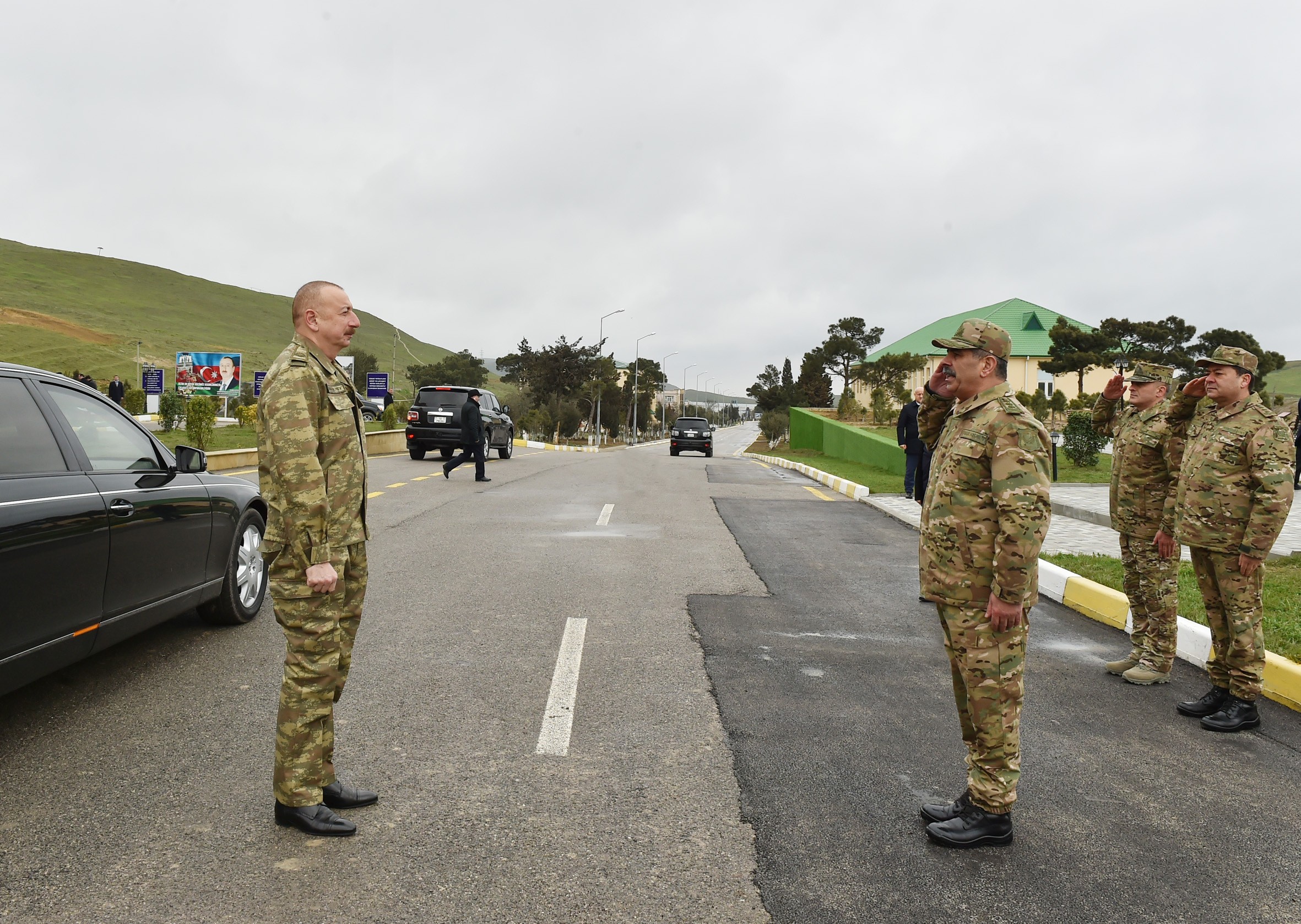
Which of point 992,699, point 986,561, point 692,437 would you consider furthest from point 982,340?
point 692,437

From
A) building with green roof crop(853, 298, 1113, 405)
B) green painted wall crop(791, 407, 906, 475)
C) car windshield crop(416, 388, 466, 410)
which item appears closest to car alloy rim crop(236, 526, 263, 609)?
car windshield crop(416, 388, 466, 410)

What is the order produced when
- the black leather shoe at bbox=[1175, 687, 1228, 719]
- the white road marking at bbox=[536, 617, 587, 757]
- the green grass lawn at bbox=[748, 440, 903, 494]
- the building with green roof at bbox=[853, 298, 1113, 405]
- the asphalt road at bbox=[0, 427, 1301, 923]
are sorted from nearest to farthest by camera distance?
the asphalt road at bbox=[0, 427, 1301, 923] < the white road marking at bbox=[536, 617, 587, 757] < the black leather shoe at bbox=[1175, 687, 1228, 719] < the green grass lawn at bbox=[748, 440, 903, 494] < the building with green roof at bbox=[853, 298, 1113, 405]

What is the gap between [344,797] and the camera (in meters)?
3.38

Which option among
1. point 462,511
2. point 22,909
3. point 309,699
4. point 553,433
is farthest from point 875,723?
point 553,433

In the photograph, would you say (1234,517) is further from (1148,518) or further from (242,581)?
(242,581)

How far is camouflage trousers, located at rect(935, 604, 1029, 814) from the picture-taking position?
10.8ft

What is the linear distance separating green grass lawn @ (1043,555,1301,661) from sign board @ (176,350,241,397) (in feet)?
140

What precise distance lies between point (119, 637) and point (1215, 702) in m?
5.71

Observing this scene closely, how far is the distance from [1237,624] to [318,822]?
14.9 ft

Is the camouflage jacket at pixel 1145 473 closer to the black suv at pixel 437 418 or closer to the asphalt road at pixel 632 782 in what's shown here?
the asphalt road at pixel 632 782

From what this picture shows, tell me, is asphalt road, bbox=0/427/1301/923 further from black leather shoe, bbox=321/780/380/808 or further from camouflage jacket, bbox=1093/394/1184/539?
camouflage jacket, bbox=1093/394/1184/539

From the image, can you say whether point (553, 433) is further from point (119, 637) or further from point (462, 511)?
point (119, 637)

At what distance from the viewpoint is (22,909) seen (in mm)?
2672

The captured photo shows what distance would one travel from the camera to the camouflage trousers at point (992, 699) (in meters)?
3.30
